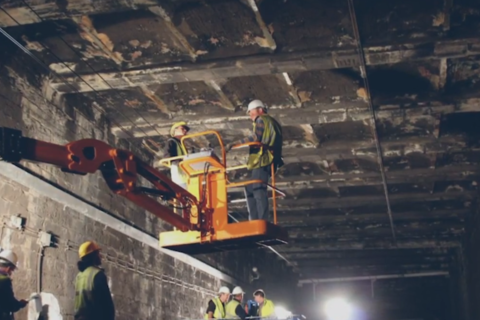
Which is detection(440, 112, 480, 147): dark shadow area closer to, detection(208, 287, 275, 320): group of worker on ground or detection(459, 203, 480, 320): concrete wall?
detection(459, 203, 480, 320): concrete wall

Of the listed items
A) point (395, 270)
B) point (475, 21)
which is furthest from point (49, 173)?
point (395, 270)

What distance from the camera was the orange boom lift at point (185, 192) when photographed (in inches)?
228

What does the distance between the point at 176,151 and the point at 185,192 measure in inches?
64.7

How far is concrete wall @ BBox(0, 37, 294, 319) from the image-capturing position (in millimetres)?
7625

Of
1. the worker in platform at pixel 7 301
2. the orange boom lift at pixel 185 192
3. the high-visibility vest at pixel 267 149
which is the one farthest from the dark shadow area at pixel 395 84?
the worker in platform at pixel 7 301

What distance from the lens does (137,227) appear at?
11414 millimetres

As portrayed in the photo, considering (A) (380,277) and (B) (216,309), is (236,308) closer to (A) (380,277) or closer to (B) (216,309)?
(B) (216,309)

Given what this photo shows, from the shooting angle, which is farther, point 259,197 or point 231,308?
point 231,308

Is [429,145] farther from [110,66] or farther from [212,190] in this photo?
[110,66]

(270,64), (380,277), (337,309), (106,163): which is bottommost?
(337,309)

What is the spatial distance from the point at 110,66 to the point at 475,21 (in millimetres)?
5393

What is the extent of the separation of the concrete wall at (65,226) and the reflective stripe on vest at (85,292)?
5.37 ft

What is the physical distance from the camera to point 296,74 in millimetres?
9250

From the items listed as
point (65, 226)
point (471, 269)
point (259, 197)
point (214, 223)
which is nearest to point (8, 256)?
point (65, 226)
